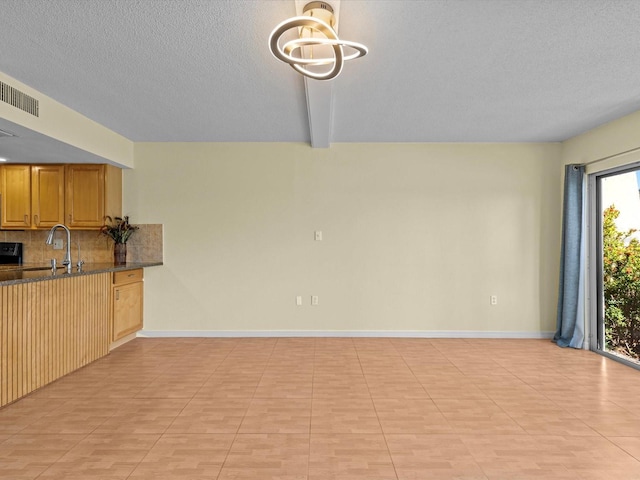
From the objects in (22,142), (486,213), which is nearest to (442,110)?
(486,213)

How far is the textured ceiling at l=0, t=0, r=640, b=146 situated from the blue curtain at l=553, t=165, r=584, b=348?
657 mm

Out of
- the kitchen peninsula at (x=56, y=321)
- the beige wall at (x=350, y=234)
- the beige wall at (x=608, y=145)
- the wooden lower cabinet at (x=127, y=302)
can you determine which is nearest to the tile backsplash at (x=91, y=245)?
the beige wall at (x=350, y=234)

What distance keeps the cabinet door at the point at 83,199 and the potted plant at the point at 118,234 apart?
6.5 inches

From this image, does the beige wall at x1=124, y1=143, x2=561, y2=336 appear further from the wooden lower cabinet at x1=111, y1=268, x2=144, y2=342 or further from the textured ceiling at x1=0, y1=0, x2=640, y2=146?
the textured ceiling at x1=0, y1=0, x2=640, y2=146

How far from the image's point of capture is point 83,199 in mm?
5023

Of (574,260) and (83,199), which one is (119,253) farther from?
(574,260)

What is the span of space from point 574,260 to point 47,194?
6353 mm

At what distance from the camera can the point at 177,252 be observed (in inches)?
211

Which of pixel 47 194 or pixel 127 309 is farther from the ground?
pixel 47 194

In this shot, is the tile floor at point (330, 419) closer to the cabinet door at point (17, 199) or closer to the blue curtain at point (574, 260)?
the blue curtain at point (574, 260)

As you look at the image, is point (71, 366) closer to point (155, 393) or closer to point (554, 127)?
point (155, 393)

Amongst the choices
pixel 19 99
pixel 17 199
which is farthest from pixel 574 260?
pixel 17 199

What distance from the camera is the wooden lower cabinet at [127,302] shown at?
4627 mm

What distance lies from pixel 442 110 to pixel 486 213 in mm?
1857
